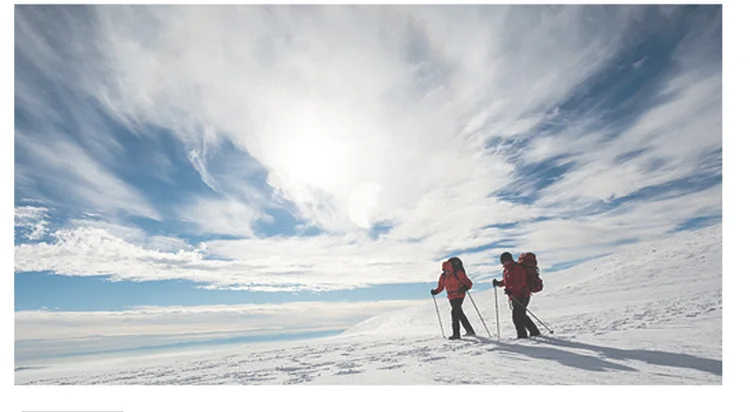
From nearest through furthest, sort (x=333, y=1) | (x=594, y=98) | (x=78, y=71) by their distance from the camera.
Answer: (x=333, y=1)
(x=78, y=71)
(x=594, y=98)

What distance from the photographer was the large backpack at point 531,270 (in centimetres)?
682

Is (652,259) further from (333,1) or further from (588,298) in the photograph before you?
(333,1)

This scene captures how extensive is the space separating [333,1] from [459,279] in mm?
5833

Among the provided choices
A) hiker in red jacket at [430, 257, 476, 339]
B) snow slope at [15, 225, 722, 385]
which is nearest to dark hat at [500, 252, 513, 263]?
hiker in red jacket at [430, 257, 476, 339]

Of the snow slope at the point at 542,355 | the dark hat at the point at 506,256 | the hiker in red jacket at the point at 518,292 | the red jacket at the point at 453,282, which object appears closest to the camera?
the snow slope at the point at 542,355

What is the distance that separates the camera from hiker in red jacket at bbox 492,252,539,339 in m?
6.76

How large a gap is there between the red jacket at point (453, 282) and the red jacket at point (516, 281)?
0.64m

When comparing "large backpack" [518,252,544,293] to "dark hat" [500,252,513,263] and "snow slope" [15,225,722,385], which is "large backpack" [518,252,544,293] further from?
"snow slope" [15,225,722,385]

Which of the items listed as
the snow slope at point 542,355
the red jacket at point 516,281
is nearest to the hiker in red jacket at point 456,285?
the snow slope at point 542,355

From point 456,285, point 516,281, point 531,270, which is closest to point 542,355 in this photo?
point 516,281

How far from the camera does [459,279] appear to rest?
23.9ft

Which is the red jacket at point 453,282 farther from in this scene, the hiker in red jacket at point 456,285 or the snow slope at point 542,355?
→ the snow slope at point 542,355
